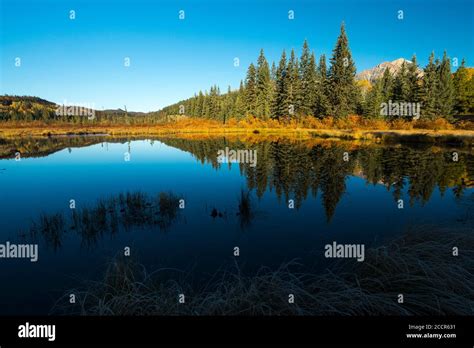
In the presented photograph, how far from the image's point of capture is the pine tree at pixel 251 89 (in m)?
69.7

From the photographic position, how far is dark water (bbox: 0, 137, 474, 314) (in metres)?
7.29

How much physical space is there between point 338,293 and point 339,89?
5368 cm

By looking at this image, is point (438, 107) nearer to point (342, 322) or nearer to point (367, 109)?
point (367, 109)

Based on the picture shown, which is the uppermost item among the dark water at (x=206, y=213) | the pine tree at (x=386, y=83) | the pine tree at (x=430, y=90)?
the pine tree at (x=386, y=83)

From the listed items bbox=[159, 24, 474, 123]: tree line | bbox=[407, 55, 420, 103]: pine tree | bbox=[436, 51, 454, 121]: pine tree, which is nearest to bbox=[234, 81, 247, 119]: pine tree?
bbox=[159, 24, 474, 123]: tree line

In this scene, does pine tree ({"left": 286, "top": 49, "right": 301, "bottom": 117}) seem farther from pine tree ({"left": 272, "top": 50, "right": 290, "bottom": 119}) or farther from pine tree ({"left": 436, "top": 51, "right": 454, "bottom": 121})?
pine tree ({"left": 436, "top": 51, "right": 454, "bottom": 121})

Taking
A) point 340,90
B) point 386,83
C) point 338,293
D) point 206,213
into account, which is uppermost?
point 386,83

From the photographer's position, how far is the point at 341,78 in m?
52.9

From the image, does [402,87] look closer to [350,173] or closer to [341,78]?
[341,78]

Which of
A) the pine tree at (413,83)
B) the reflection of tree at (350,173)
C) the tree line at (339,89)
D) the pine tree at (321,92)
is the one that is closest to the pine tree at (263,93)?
the tree line at (339,89)

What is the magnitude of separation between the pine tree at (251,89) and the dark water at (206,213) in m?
51.5

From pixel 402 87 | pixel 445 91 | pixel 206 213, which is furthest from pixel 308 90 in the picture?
pixel 206 213

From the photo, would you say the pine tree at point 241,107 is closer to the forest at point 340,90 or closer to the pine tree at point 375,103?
the forest at point 340,90

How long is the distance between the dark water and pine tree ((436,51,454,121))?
42.8m
